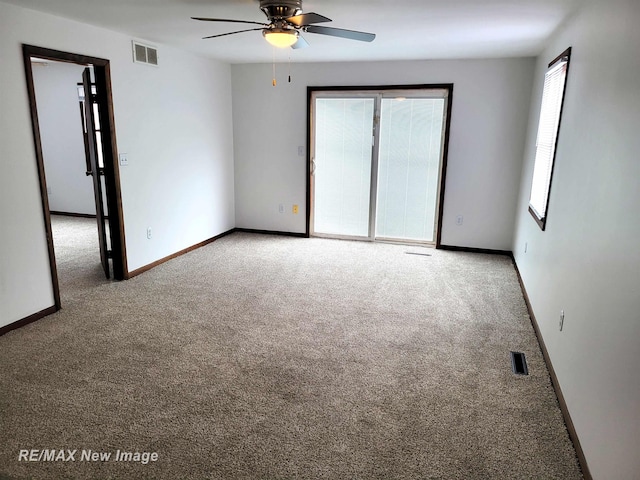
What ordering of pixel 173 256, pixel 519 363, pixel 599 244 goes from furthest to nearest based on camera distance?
pixel 173 256 < pixel 519 363 < pixel 599 244

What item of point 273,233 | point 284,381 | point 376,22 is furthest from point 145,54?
point 284,381

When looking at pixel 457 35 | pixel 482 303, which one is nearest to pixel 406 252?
pixel 482 303

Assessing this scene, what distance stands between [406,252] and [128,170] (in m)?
3.32

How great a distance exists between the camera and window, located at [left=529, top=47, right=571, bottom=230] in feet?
10.6

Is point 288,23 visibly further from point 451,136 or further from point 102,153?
point 451,136

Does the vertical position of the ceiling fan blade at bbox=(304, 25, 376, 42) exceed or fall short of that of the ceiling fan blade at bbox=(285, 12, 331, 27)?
it falls short

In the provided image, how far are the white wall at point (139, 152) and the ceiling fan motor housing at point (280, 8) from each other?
1800 mm

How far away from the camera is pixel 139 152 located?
4.34m

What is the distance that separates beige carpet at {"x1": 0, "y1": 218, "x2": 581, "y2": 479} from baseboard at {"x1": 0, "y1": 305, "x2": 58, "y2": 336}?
0.25 feet

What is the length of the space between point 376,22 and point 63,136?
5678 mm

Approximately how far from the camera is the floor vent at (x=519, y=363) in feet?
8.96

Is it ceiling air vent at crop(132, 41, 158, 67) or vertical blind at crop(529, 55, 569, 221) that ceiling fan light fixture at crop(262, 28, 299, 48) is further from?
vertical blind at crop(529, 55, 569, 221)

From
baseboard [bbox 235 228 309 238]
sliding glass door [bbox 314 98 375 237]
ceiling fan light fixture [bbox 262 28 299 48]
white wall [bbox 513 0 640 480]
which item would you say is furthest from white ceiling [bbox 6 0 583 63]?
baseboard [bbox 235 228 309 238]

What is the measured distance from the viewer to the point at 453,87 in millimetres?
5082
